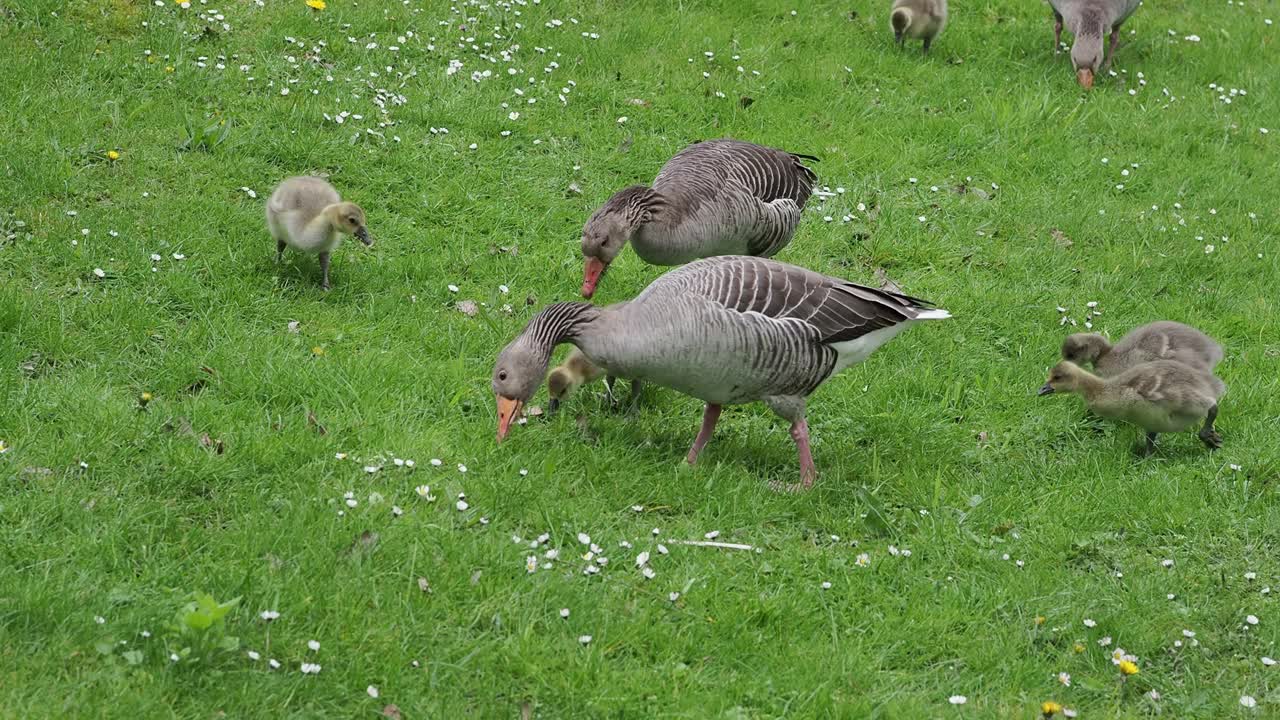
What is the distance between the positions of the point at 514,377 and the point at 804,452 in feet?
4.90

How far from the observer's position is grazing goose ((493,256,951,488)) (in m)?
6.18

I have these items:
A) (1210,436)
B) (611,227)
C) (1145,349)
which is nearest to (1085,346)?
(1145,349)

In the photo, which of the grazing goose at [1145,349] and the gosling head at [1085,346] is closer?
the grazing goose at [1145,349]

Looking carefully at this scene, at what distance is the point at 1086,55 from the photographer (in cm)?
1180

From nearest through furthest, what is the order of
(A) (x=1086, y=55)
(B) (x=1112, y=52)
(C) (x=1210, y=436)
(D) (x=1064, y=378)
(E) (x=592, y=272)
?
(C) (x=1210, y=436) < (D) (x=1064, y=378) < (E) (x=592, y=272) < (A) (x=1086, y=55) < (B) (x=1112, y=52)

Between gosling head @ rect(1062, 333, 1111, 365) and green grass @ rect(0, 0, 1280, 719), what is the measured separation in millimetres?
283

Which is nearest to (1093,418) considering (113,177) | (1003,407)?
(1003,407)

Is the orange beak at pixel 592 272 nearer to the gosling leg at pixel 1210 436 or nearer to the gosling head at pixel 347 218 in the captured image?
the gosling head at pixel 347 218

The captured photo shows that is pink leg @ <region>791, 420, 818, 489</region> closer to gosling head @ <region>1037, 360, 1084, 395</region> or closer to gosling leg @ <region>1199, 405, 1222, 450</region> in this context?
gosling head @ <region>1037, 360, 1084, 395</region>

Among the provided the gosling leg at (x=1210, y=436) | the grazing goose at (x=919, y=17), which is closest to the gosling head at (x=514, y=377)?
the gosling leg at (x=1210, y=436)

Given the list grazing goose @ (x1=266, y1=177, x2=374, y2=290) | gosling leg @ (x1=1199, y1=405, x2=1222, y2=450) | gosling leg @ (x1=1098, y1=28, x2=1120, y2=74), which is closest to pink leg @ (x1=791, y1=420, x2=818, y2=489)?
gosling leg @ (x1=1199, y1=405, x2=1222, y2=450)

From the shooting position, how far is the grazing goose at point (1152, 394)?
682 cm

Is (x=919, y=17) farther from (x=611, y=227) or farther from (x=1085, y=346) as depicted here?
(x=611, y=227)

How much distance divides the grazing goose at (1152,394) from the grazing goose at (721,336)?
4.37ft
